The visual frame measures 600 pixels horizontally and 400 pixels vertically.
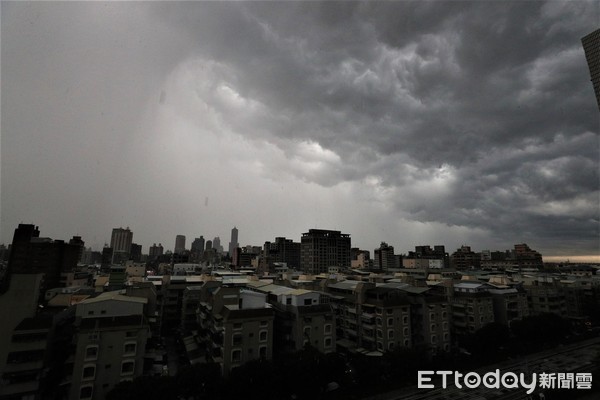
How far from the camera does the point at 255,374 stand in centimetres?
4178

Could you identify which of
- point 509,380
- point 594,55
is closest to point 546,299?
point 509,380

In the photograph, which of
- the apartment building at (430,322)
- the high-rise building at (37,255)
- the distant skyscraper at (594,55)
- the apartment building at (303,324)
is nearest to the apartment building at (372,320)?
the apartment building at (430,322)

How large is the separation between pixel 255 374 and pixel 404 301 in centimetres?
3562

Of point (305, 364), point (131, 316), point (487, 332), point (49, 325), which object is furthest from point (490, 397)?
point (49, 325)

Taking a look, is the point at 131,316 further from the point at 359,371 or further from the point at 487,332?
the point at 487,332

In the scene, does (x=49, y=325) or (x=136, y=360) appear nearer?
(x=49, y=325)

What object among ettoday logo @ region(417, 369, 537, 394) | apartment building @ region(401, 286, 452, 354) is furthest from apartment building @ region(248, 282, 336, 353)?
apartment building @ region(401, 286, 452, 354)

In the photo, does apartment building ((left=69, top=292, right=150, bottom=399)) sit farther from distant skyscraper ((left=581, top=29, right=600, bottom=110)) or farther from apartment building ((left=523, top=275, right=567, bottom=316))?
distant skyscraper ((left=581, top=29, right=600, bottom=110))

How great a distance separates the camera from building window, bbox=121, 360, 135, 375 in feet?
138

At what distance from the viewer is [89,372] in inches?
1592

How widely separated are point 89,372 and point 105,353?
259 centimetres

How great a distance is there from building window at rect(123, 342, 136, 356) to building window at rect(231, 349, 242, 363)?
13752mm

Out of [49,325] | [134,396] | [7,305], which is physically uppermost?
[7,305]

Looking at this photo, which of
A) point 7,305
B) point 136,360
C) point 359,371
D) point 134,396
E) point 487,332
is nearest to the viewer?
point 134,396
